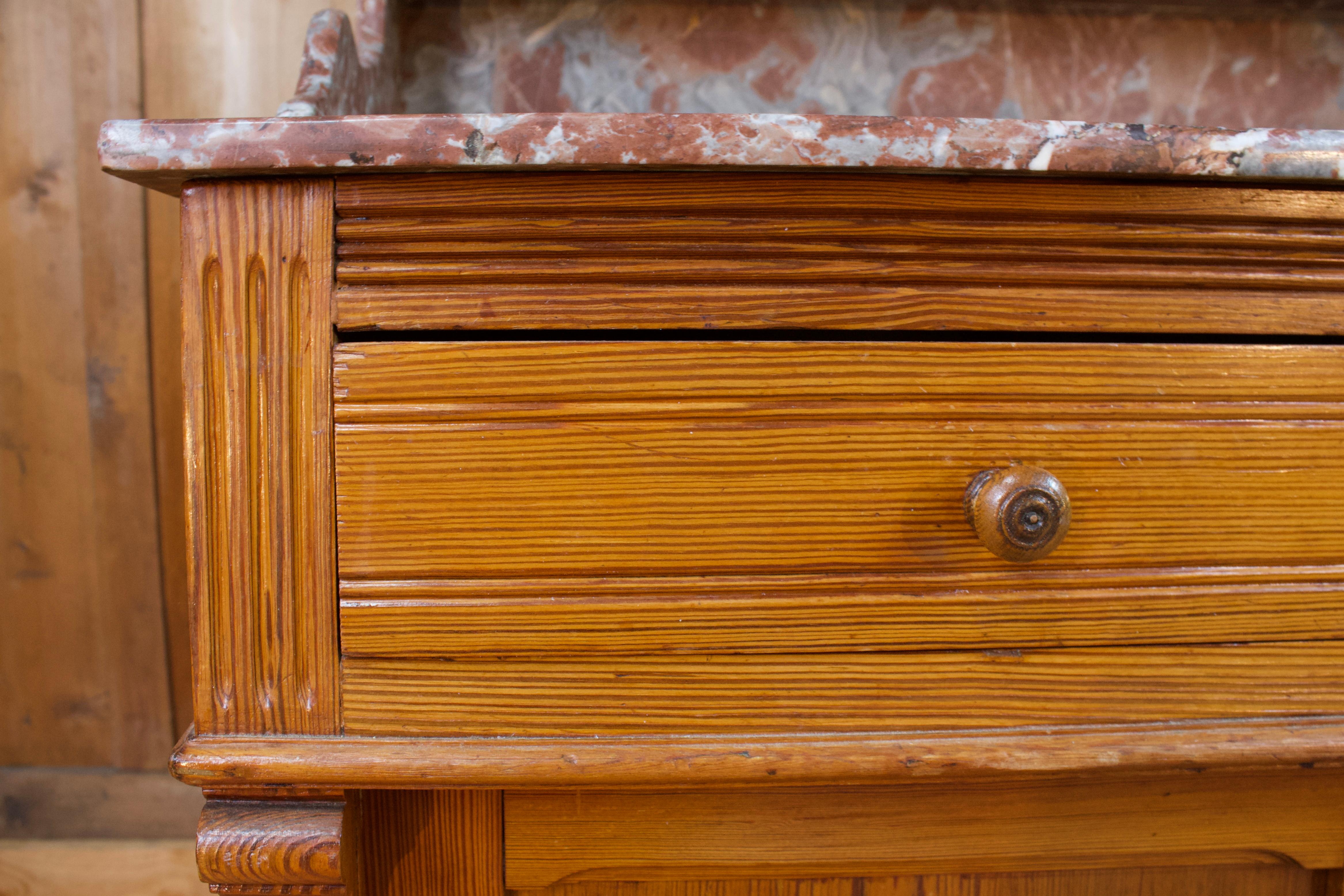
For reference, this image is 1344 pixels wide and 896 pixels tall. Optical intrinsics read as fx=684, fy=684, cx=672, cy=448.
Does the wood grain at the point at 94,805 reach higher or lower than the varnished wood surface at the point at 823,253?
lower

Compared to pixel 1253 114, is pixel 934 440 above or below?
below

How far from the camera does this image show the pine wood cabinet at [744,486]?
336mm

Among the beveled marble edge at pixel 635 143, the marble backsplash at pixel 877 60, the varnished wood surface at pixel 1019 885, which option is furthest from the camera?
the marble backsplash at pixel 877 60

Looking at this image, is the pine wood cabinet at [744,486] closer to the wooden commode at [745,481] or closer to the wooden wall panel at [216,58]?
the wooden commode at [745,481]

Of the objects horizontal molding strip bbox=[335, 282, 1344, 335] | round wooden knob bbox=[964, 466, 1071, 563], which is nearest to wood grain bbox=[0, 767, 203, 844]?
horizontal molding strip bbox=[335, 282, 1344, 335]

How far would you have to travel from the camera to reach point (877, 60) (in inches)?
26.3

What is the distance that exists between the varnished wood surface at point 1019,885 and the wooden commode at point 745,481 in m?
0.10

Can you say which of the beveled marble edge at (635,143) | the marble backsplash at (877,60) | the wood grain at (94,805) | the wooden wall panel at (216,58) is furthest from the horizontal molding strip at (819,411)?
the wood grain at (94,805)

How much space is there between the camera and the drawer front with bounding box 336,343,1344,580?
340mm

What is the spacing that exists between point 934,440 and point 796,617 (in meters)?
0.12

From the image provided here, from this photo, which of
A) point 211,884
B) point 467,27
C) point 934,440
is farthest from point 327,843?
point 467,27

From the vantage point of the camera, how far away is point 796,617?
1.17ft

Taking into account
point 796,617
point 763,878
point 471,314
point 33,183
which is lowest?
point 763,878

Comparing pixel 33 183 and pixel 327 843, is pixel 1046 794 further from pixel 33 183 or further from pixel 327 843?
pixel 33 183
